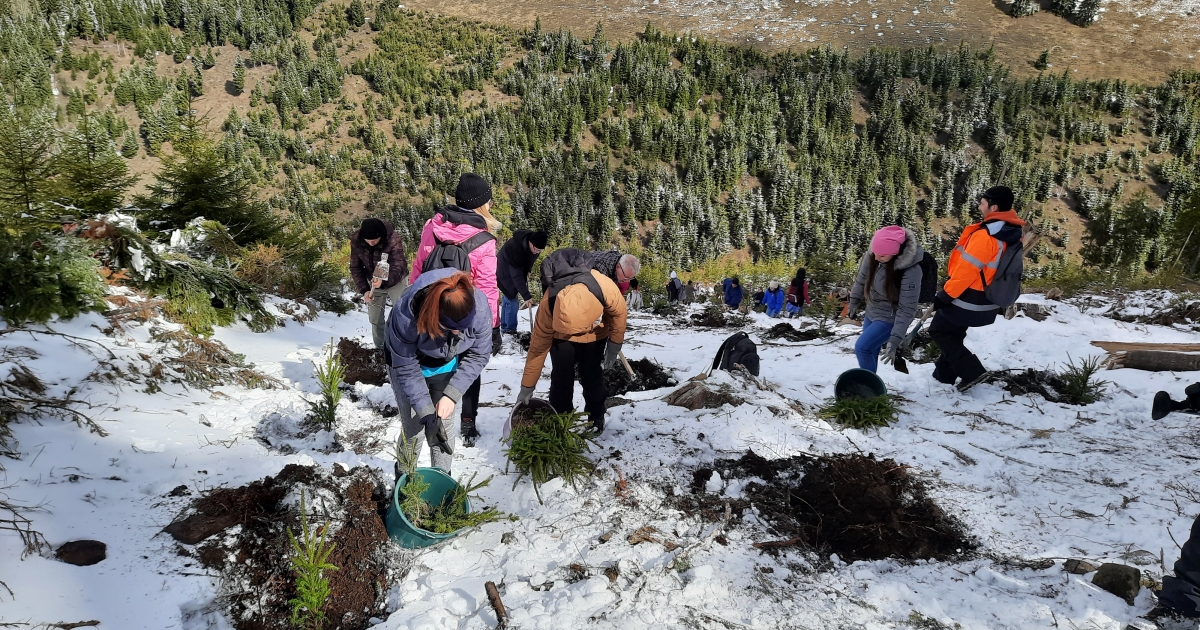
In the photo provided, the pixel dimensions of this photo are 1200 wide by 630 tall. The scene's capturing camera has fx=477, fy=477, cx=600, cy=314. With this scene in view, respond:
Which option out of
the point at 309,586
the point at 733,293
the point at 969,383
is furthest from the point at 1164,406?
the point at 733,293

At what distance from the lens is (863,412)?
14.2 ft

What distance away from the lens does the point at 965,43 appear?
98.5 metres

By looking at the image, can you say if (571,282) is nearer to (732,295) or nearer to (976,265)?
(976,265)

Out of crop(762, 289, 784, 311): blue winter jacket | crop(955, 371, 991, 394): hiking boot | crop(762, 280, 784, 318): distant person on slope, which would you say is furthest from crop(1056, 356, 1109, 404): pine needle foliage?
crop(762, 289, 784, 311): blue winter jacket

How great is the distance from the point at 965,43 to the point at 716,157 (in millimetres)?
62999

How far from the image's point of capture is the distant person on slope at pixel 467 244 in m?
4.16

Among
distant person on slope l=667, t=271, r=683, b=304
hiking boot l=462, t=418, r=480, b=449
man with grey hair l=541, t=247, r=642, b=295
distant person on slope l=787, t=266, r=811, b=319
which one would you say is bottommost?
distant person on slope l=667, t=271, r=683, b=304

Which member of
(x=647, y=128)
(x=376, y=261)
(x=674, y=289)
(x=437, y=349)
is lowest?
(x=674, y=289)

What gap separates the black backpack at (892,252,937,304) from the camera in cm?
455

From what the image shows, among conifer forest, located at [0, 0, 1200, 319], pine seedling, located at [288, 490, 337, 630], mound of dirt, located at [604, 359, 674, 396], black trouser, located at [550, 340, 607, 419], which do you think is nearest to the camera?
pine seedling, located at [288, 490, 337, 630]

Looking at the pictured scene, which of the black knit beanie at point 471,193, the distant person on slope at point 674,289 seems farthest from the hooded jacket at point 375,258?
the distant person on slope at point 674,289

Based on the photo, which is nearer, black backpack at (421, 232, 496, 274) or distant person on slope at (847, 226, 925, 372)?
black backpack at (421, 232, 496, 274)

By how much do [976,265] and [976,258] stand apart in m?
0.07

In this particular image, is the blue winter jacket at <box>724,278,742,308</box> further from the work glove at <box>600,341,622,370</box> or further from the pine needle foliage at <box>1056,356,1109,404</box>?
the work glove at <box>600,341,622,370</box>
